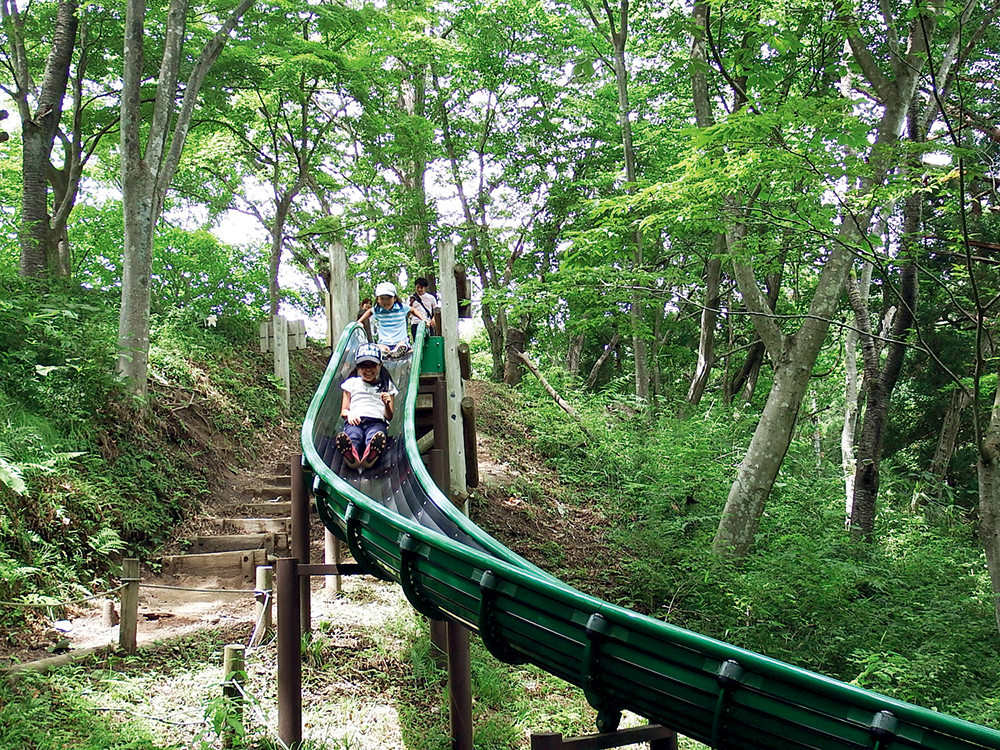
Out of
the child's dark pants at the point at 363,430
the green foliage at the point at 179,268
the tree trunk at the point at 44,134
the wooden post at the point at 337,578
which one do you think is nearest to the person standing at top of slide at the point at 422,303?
the child's dark pants at the point at 363,430

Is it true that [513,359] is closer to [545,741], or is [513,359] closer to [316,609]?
[316,609]

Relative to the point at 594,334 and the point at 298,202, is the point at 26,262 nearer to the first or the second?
the point at 298,202

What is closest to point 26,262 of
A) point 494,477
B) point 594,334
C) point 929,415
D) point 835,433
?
point 494,477

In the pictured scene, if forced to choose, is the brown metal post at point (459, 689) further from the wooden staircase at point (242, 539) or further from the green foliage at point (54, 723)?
the wooden staircase at point (242, 539)

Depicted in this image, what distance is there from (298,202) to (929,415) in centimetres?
1344

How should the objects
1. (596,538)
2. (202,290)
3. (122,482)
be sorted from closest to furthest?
1. (122,482)
2. (596,538)
3. (202,290)

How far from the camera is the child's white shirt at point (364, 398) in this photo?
6.47 metres

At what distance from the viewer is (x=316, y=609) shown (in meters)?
6.95

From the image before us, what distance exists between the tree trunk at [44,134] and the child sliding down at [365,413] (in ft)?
19.2

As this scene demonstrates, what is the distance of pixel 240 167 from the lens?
53.2ft

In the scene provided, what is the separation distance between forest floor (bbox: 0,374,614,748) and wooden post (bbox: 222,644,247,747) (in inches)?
7.6

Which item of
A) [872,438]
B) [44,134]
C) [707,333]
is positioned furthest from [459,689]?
[44,134]

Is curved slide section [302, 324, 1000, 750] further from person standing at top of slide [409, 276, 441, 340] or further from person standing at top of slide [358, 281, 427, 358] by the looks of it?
person standing at top of slide [409, 276, 441, 340]

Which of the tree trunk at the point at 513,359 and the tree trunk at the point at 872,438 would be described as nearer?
the tree trunk at the point at 872,438
